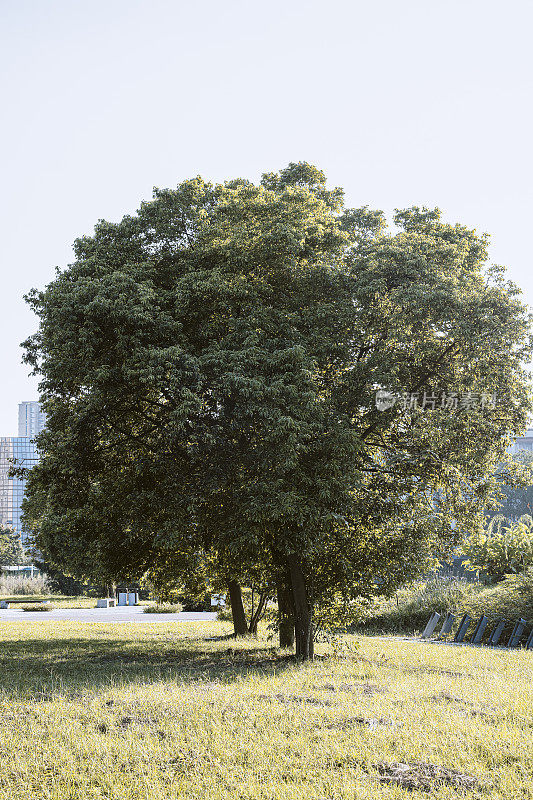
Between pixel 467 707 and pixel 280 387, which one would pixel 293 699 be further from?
pixel 280 387

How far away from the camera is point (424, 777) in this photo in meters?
5.20

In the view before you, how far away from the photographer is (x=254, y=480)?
1129cm

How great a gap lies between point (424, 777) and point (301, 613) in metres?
7.70

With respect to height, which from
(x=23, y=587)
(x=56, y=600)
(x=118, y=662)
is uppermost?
(x=118, y=662)

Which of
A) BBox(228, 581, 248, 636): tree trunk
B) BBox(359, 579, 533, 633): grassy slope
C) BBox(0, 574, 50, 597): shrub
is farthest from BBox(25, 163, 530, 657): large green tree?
BBox(0, 574, 50, 597): shrub

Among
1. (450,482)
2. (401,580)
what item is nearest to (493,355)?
(450,482)

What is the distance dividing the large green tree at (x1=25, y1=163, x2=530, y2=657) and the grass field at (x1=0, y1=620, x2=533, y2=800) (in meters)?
2.45

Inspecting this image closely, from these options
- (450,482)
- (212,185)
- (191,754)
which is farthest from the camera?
(212,185)

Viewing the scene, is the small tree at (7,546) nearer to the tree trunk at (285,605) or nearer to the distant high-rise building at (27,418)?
the tree trunk at (285,605)

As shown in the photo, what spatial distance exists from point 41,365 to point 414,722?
914cm

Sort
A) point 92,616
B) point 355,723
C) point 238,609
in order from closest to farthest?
1. point 355,723
2. point 238,609
3. point 92,616

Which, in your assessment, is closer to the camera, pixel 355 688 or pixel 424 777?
pixel 424 777

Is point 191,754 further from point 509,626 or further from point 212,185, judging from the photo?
point 509,626

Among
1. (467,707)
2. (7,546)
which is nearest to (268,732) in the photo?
(467,707)
